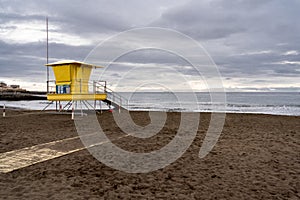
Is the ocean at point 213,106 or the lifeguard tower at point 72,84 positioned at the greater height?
the lifeguard tower at point 72,84

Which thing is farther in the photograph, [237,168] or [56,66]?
[56,66]

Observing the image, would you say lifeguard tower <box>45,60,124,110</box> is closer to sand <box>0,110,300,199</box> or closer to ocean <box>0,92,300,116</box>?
ocean <box>0,92,300,116</box>

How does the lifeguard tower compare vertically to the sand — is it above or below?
above

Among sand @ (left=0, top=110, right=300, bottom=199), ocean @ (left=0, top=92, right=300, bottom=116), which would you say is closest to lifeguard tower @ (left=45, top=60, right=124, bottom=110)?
ocean @ (left=0, top=92, right=300, bottom=116)

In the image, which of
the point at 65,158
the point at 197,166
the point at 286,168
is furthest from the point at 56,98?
the point at 286,168

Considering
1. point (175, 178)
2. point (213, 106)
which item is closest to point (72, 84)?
point (175, 178)

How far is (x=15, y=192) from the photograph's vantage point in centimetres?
480

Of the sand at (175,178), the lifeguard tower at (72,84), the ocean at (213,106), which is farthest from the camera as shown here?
the ocean at (213,106)

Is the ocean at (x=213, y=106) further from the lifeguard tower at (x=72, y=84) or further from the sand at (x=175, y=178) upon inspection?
the sand at (x=175, y=178)

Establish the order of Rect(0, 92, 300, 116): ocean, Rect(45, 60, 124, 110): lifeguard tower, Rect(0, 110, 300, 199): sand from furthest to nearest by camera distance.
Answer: Rect(0, 92, 300, 116): ocean < Rect(45, 60, 124, 110): lifeguard tower < Rect(0, 110, 300, 199): sand

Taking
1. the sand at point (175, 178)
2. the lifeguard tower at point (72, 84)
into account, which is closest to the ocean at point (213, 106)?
the lifeguard tower at point (72, 84)

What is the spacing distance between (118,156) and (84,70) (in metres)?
15.1

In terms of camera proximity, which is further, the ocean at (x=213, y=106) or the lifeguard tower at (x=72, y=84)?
the ocean at (x=213, y=106)

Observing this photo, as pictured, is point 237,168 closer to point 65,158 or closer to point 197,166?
point 197,166
